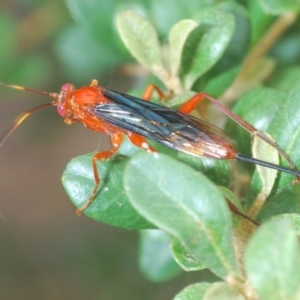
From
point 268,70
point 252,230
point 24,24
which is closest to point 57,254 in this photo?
point 24,24

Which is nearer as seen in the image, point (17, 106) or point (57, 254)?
point (57, 254)

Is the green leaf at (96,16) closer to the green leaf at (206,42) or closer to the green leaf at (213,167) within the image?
the green leaf at (206,42)

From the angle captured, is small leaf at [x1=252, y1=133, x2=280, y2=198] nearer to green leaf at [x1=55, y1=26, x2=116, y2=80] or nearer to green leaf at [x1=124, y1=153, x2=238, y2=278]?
green leaf at [x1=124, y1=153, x2=238, y2=278]

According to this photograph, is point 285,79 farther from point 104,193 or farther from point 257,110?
point 104,193

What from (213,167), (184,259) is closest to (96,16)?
(213,167)

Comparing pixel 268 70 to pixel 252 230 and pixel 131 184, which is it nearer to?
pixel 252 230

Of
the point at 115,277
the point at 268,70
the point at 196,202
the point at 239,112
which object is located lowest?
the point at 115,277

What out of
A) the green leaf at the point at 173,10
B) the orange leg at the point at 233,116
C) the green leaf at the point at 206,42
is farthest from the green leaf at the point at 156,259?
the green leaf at the point at 173,10

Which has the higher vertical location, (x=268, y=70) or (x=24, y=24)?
(x=24, y=24)
